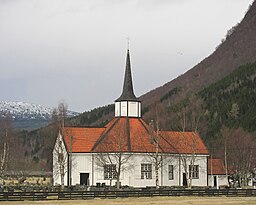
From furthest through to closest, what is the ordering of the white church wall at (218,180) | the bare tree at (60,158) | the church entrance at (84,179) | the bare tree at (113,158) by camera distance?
the white church wall at (218,180), the church entrance at (84,179), the bare tree at (113,158), the bare tree at (60,158)

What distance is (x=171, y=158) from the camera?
7975 cm

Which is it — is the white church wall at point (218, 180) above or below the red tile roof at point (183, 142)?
below

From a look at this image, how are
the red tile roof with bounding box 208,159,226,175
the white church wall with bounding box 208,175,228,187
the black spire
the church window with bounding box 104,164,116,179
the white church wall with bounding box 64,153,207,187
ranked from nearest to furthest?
the church window with bounding box 104,164,116,179
the white church wall with bounding box 64,153,207,187
the black spire
the white church wall with bounding box 208,175,228,187
the red tile roof with bounding box 208,159,226,175

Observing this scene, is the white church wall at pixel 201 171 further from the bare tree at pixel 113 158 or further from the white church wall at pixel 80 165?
the white church wall at pixel 80 165

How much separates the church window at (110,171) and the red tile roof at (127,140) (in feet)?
6.27

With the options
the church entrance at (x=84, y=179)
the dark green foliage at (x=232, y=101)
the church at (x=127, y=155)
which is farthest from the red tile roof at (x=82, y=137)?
the dark green foliage at (x=232, y=101)

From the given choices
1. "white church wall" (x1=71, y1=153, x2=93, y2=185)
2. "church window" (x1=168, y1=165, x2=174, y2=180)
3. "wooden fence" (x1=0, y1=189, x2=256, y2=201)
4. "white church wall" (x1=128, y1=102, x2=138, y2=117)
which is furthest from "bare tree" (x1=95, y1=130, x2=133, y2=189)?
"wooden fence" (x1=0, y1=189, x2=256, y2=201)

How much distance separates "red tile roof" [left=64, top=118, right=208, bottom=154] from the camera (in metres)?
77.5

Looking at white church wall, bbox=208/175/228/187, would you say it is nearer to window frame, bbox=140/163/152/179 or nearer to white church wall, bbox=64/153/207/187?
white church wall, bbox=64/153/207/187

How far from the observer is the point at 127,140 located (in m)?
78.2

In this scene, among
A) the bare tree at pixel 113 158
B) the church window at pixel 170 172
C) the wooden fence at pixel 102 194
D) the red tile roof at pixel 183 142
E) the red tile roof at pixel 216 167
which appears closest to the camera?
the wooden fence at pixel 102 194

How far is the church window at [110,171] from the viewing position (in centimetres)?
7625

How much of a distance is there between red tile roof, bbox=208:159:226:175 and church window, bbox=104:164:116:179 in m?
16.0

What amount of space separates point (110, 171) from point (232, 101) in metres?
87.5
